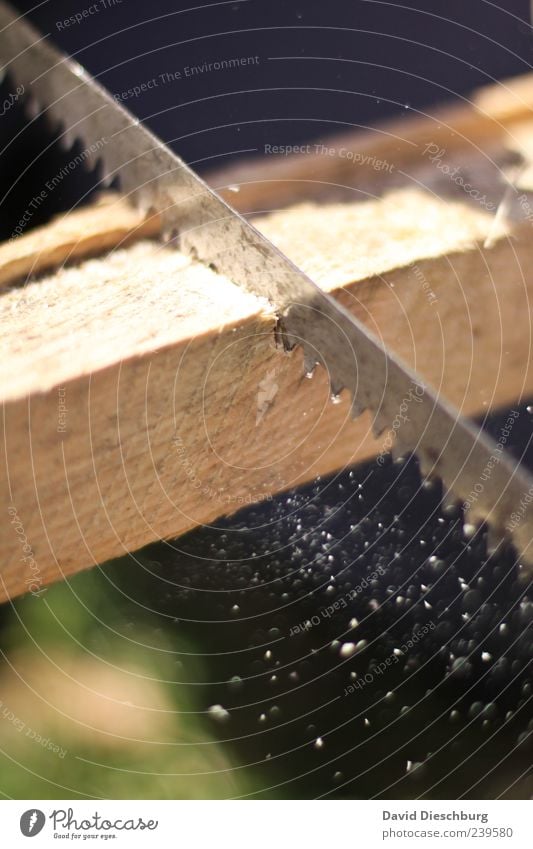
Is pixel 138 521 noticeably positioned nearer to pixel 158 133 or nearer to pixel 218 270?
pixel 218 270

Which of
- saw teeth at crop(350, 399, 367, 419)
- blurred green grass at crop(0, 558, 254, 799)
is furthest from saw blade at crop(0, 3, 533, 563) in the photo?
blurred green grass at crop(0, 558, 254, 799)

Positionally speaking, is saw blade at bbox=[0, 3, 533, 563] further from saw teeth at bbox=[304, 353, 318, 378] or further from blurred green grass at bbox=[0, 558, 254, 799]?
blurred green grass at bbox=[0, 558, 254, 799]

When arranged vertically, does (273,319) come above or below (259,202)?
below

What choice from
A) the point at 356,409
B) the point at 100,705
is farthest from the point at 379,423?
the point at 100,705

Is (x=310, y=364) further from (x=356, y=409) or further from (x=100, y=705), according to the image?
(x=100, y=705)

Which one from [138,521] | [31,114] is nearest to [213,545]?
[138,521]
